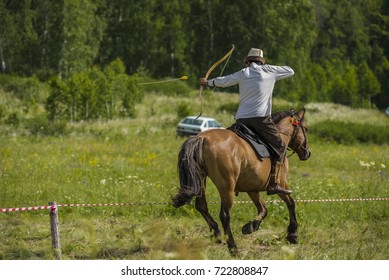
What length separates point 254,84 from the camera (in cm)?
808

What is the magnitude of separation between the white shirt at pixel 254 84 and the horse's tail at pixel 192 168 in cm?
98

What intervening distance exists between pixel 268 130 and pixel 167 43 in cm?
4455

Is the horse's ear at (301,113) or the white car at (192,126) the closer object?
the horse's ear at (301,113)

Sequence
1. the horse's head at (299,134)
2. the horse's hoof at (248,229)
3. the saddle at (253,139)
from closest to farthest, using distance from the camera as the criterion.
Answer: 1. the saddle at (253,139)
2. the horse's hoof at (248,229)
3. the horse's head at (299,134)

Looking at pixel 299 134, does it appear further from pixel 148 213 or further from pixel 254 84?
pixel 148 213

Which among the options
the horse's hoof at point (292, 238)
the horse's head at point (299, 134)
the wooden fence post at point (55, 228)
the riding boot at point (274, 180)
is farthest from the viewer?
the horse's head at point (299, 134)

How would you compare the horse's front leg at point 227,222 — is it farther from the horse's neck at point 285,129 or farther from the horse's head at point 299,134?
the horse's head at point 299,134

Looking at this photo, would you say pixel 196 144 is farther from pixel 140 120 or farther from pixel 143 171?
pixel 140 120

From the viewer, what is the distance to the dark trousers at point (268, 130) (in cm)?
823

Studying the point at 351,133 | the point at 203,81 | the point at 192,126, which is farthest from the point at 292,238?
the point at 351,133

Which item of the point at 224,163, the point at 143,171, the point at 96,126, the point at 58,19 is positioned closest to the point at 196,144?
the point at 224,163

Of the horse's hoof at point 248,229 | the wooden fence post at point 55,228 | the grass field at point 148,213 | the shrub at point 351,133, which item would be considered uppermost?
the wooden fence post at point 55,228

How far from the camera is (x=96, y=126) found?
29375mm

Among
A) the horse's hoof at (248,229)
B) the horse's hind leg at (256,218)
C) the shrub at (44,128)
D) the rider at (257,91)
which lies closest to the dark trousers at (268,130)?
the rider at (257,91)
